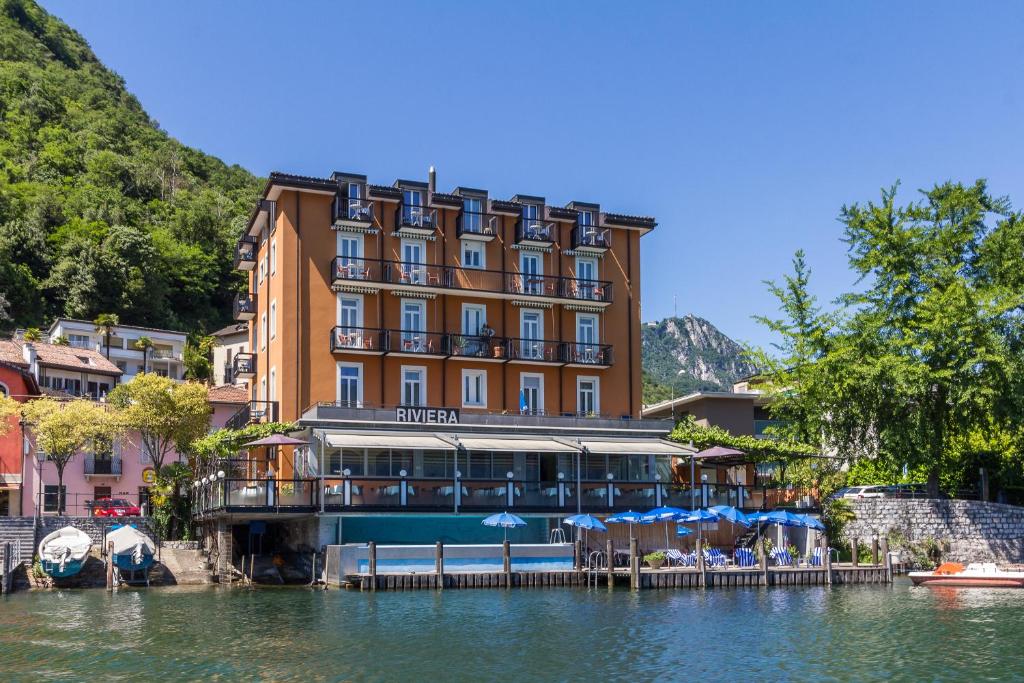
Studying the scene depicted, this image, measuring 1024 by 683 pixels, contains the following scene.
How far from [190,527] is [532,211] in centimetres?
2007

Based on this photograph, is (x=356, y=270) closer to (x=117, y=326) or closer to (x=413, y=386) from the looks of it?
(x=413, y=386)

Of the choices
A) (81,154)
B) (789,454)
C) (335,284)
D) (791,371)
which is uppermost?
(81,154)

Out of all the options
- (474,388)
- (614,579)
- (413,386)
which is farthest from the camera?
(474,388)

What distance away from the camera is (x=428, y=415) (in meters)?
45.1

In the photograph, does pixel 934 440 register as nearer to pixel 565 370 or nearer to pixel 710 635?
pixel 565 370

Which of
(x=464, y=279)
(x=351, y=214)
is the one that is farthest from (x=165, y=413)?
(x=464, y=279)

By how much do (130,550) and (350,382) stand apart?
1110 cm

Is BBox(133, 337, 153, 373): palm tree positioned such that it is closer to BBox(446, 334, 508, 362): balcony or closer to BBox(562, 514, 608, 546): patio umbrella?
BBox(446, 334, 508, 362): balcony

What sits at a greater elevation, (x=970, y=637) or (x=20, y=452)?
(x=20, y=452)

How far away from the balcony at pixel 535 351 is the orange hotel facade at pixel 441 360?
6cm

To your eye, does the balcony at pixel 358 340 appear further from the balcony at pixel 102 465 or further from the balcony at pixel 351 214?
the balcony at pixel 102 465

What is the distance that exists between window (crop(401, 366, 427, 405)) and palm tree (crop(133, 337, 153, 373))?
45.7 m

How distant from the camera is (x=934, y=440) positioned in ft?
154

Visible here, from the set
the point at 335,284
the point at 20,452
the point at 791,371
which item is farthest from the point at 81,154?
the point at 791,371
